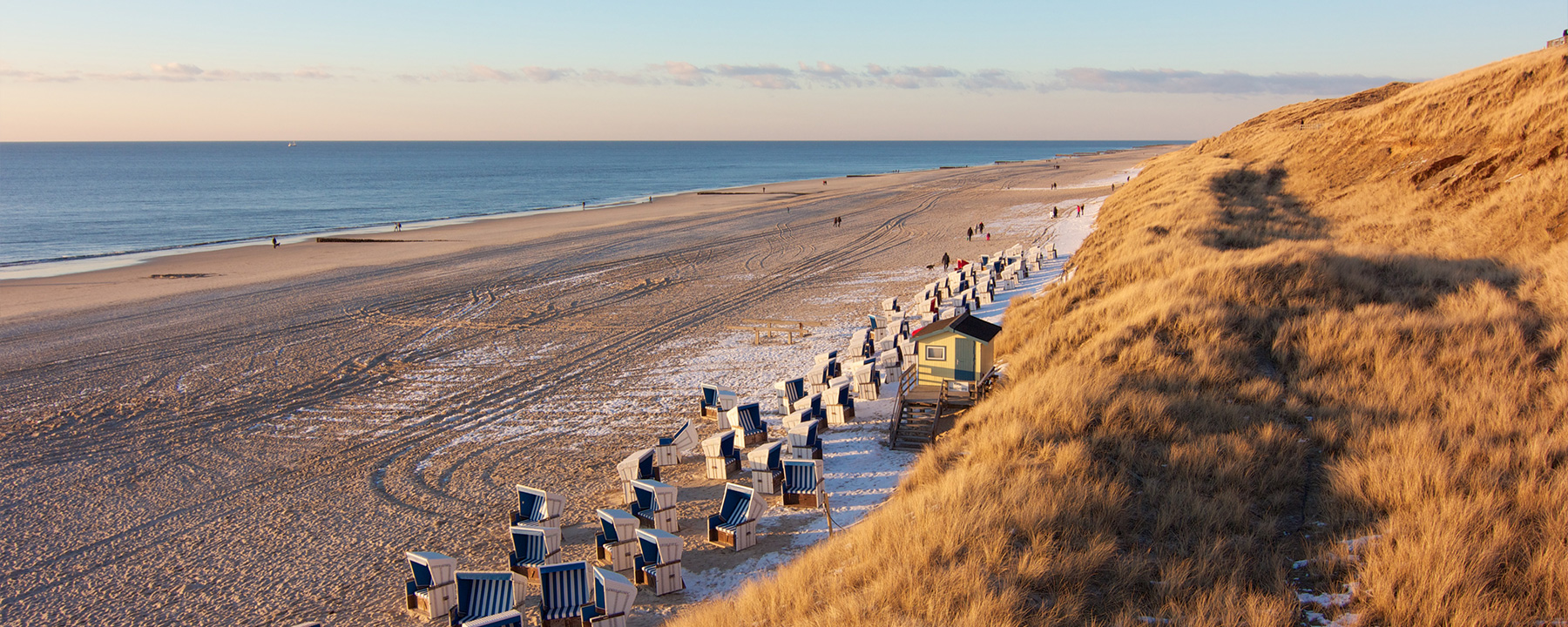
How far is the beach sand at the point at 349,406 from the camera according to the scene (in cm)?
926

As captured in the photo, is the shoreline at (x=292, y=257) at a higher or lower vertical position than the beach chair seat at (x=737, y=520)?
higher

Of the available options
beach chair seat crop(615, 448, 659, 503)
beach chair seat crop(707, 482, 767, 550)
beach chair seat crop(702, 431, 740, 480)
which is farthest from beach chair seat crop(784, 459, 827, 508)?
beach chair seat crop(615, 448, 659, 503)

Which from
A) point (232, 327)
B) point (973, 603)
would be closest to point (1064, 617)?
point (973, 603)

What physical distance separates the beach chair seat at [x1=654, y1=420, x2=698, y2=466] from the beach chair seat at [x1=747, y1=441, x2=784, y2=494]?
168cm

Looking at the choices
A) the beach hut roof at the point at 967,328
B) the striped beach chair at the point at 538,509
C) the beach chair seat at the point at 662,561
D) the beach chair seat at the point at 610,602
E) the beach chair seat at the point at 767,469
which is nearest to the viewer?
the beach chair seat at the point at 610,602

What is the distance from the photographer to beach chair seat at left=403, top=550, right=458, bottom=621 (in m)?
7.90

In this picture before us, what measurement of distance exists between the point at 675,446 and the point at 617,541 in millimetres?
3182

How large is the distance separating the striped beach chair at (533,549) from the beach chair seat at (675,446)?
2.70 m

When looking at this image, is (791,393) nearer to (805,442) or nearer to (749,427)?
(749,427)

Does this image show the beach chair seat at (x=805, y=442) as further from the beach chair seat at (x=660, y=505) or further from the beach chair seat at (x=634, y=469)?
the beach chair seat at (x=660, y=505)

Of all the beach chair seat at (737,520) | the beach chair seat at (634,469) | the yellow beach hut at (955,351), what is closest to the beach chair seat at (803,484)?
the beach chair seat at (737,520)

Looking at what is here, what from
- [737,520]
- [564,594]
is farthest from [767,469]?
[564,594]

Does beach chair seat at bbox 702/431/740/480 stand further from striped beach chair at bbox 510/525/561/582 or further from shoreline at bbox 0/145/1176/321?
shoreline at bbox 0/145/1176/321

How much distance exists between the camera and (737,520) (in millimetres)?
9141
